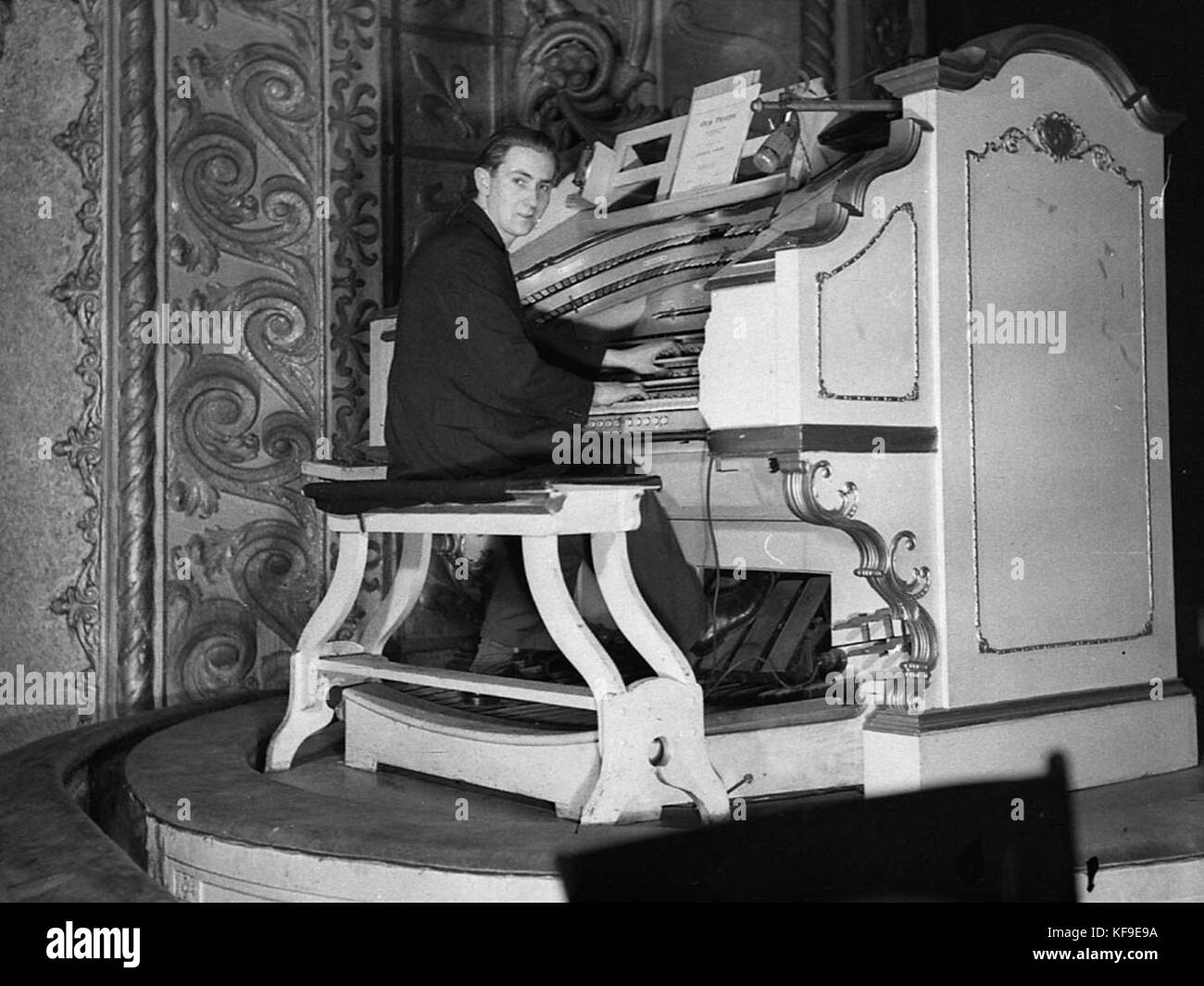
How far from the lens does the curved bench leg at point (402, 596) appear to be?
363 cm

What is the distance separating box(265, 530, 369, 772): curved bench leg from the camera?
349 centimetres

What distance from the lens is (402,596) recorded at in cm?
365

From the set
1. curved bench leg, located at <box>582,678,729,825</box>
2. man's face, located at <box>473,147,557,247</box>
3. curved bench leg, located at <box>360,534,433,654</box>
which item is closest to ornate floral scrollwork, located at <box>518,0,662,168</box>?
man's face, located at <box>473,147,557,247</box>

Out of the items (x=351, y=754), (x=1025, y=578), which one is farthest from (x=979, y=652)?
(x=351, y=754)

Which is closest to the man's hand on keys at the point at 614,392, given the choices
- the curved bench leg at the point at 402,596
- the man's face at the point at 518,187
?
the man's face at the point at 518,187

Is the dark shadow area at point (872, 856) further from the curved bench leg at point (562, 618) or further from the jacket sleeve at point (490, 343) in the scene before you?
the jacket sleeve at point (490, 343)

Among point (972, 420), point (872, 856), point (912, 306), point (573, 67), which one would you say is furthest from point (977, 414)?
point (573, 67)

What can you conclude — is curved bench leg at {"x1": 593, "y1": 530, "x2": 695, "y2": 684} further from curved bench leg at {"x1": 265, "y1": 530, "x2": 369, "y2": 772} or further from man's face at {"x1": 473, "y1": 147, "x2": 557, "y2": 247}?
man's face at {"x1": 473, "y1": 147, "x2": 557, "y2": 247}

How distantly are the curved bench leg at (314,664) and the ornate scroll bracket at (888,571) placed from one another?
1098 millimetres

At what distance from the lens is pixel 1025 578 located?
3162mm

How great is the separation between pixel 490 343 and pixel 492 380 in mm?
81

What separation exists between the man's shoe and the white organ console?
423 millimetres

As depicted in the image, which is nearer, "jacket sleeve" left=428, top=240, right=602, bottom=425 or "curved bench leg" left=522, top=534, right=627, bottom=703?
"curved bench leg" left=522, top=534, right=627, bottom=703
